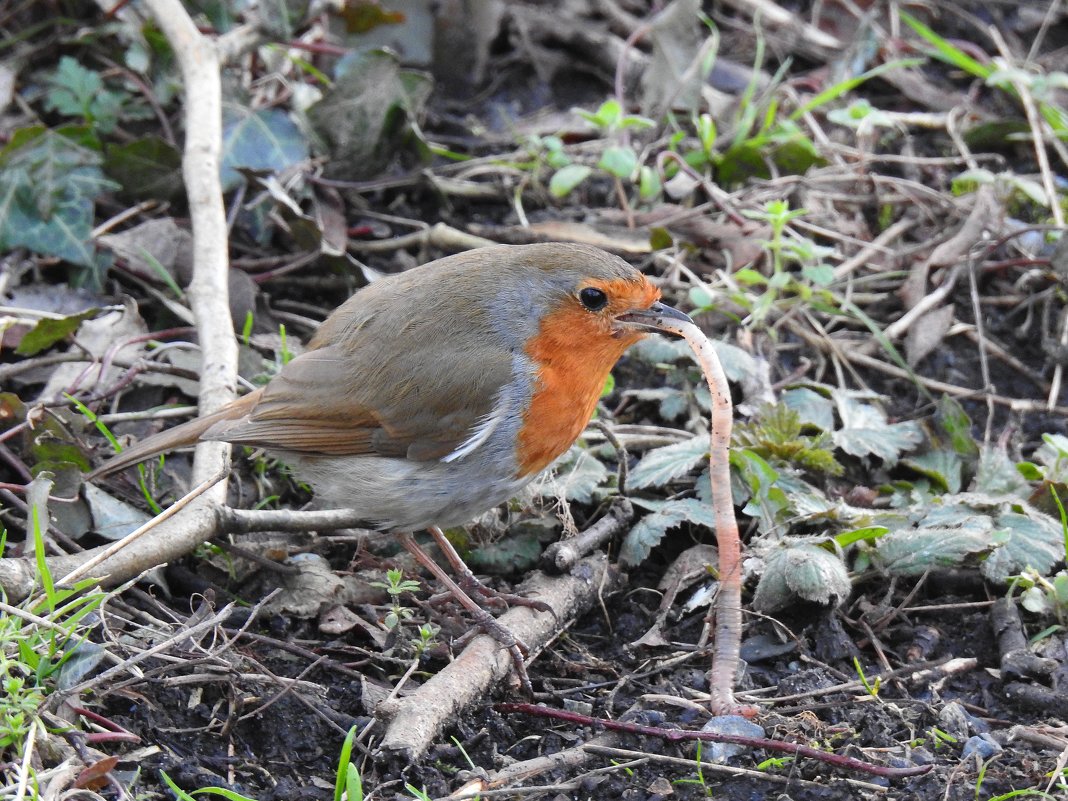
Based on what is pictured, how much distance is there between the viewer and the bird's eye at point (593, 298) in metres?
3.83

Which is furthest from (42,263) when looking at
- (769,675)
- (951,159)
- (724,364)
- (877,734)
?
(951,159)

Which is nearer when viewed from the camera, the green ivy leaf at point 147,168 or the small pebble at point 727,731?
the small pebble at point 727,731

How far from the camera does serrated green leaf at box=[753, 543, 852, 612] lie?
3.51 m

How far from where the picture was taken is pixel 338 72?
550 centimetres

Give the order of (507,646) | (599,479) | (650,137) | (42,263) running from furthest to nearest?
1. (650,137)
2. (42,263)
3. (599,479)
4. (507,646)

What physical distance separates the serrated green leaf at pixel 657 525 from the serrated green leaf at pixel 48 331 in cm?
207

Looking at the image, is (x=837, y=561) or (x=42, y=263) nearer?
(x=837, y=561)

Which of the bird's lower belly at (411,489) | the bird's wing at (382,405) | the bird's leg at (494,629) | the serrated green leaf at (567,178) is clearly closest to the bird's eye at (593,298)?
the bird's wing at (382,405)

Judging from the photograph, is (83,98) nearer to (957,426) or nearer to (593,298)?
(593,298)

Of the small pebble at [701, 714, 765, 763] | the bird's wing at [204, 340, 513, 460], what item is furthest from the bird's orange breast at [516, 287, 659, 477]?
the small pebble at [701, 714, 765, 763]

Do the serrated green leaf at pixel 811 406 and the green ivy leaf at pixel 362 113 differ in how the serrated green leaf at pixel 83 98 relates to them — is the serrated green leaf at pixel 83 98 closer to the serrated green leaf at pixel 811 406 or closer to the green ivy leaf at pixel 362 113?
the green ivy leaf at pixel 362 113

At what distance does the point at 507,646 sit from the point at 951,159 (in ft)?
12.2

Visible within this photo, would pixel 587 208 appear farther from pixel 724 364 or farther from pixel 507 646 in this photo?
pixel 507 646

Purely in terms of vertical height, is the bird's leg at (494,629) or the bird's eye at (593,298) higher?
the bird's eye at (593,298)
